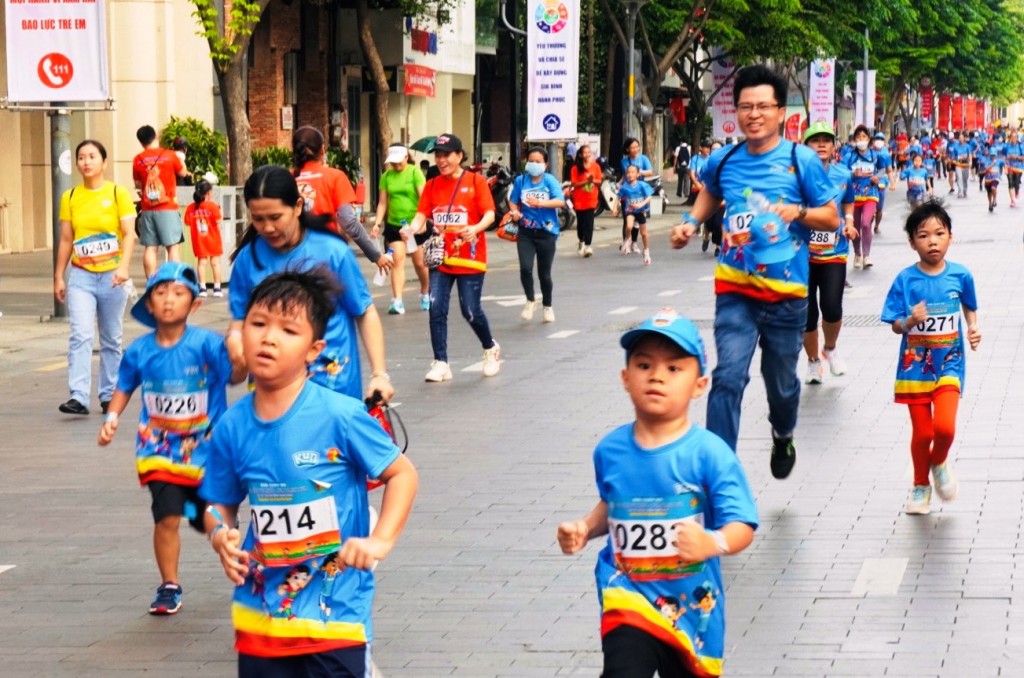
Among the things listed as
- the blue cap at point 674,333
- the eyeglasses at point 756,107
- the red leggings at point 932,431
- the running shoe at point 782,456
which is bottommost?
the running shoe at point 782,456

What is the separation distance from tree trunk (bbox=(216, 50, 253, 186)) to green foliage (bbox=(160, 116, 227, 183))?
1370mm

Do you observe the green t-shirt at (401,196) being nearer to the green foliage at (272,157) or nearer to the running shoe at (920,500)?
the green foliage at (272,157)

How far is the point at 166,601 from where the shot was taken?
714 centimetres

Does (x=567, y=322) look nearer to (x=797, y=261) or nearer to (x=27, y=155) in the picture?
(x=797, y=261)

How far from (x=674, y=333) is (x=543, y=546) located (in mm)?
3796

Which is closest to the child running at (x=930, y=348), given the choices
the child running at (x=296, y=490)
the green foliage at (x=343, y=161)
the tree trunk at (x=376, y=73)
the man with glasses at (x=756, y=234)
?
the man with glasses at (x=756, y=234)

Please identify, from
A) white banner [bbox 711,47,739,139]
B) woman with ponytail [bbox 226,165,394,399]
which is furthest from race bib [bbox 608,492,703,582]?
white banner [bbox 711,47,739,139]

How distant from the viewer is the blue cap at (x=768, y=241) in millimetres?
8391

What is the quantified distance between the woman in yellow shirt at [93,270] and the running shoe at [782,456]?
4.94m

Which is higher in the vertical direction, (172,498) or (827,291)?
(827,291)

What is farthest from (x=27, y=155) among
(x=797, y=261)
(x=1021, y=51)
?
(x=1021, y=51)

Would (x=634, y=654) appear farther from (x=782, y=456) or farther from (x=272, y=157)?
(x=272, y=157)

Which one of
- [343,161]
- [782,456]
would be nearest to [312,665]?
[782,456]

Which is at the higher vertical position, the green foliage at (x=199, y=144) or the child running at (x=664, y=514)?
the green foliage at (x=199, y=144)
